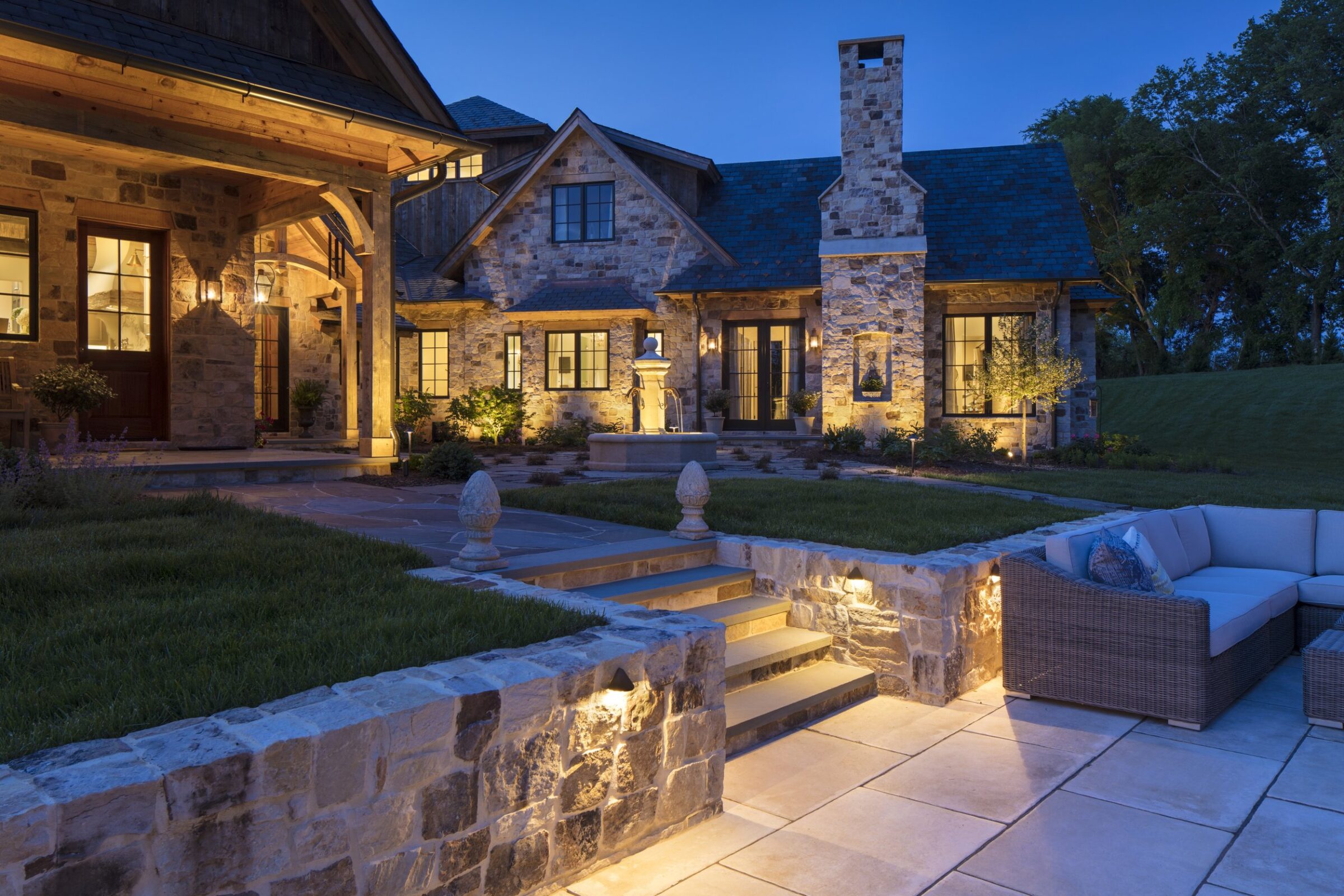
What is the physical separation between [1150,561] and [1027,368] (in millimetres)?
10545

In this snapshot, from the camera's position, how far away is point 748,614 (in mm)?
5410

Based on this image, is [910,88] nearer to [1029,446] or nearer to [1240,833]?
[1029,446]

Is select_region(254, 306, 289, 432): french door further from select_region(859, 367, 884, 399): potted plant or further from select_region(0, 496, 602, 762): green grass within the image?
select_region(0, 496, 602, 762): green grass

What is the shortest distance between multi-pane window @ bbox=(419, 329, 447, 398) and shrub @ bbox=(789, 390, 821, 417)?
7.84 metres

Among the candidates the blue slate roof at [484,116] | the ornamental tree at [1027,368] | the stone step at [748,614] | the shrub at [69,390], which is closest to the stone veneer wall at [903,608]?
the stone step at [748,614]

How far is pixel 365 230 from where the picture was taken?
9.95 metres

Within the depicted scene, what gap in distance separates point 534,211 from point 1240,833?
17.6 meters

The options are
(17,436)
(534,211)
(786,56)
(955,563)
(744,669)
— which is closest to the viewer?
(744,669)

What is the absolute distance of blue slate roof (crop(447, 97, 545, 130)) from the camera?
22.3 meters

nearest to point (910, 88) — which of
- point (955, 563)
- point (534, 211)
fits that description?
point (534, 211)

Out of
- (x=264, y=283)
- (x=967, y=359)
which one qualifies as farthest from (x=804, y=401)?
(x=264, y=283)

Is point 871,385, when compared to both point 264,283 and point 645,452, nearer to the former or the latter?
point 645,452

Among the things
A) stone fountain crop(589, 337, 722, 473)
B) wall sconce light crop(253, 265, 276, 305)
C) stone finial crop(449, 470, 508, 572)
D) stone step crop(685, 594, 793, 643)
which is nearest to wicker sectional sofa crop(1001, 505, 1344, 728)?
stone step crop(685, 594, 793, 643)

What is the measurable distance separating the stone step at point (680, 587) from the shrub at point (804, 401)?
11492 millimetres
